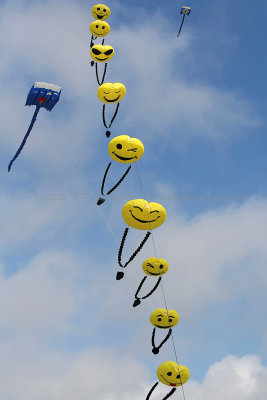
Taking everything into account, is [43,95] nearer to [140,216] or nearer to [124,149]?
[124,149]

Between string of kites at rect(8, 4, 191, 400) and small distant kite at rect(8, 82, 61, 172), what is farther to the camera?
small distant kite at rect(8, 82, 61, 172)

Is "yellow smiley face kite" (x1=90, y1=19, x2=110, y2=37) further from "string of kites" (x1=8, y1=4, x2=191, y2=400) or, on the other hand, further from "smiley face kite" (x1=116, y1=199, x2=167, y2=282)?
"smiley face kite" (x1=116, y1=199, x2=167, y2=282)

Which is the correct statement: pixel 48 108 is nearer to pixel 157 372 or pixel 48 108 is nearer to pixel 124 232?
pixel 124 232

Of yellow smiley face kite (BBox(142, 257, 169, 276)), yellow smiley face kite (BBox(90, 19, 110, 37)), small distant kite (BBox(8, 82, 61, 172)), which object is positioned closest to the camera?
yellow smiley face kite (BBox(142, 257, 169, 276))

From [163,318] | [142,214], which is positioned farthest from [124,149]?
[163,318]

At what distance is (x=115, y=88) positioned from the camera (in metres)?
25.1

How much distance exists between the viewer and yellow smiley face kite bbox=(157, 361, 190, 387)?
909 inches

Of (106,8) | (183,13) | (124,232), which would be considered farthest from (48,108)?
(124,232)

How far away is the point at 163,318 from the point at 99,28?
20.1m

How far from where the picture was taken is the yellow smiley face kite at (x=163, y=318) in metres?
24.4

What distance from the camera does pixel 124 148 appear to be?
22203 millimetres

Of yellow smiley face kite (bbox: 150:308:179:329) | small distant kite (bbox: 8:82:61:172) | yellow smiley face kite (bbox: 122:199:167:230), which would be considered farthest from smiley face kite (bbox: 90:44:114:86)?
yellow smiley face kite (bbox: 150:308:179:329)

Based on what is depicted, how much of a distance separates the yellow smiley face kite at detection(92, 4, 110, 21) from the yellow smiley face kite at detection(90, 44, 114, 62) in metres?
4.34

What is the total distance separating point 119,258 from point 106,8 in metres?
19.0
